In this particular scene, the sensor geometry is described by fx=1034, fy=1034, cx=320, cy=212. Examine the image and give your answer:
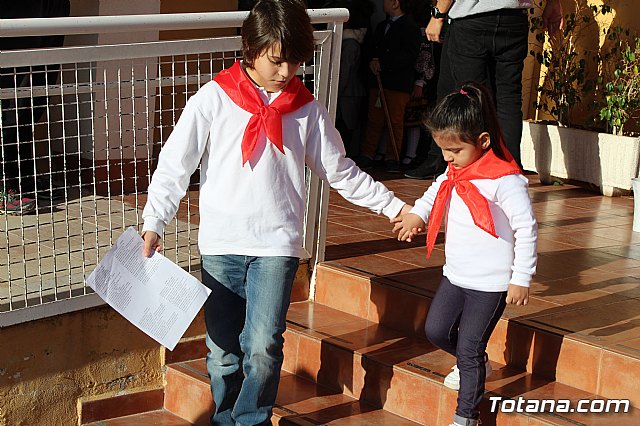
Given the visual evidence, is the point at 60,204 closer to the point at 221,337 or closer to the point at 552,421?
the point at 221,337

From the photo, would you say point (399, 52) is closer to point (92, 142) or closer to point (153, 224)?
point (92, 142)

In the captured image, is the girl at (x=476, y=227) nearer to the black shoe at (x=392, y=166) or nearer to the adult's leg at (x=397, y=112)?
the black shoe at (x=392, y=166)

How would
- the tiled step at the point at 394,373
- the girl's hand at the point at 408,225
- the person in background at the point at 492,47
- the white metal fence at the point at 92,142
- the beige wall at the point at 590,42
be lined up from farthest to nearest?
the beige wall at the point at 590,42 < the person in background at the point at 492,47 < the white metal fence at the point at 92,142 < the tiled step at the point at 394,373 < the girl's hand at the point at 408,225

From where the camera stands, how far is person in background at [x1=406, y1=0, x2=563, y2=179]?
6301 millimetres

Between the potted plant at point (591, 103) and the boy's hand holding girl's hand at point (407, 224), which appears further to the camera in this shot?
the potted plant at point (591, 103)

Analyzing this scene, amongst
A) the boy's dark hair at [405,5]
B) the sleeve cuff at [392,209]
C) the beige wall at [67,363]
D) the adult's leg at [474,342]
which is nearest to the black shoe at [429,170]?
the boy's dark hair at [405,5]

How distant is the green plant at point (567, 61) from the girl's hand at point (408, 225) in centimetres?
418

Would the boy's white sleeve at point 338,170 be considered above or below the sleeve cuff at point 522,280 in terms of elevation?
above

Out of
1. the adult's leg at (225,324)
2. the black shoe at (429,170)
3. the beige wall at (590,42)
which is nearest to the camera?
the adult's leg at (225,324)

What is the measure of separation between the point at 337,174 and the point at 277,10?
686 millimetres

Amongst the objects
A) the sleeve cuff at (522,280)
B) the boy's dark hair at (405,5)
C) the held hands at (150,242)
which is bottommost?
the sleeve cuff at (522,280)

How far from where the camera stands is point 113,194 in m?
5.21

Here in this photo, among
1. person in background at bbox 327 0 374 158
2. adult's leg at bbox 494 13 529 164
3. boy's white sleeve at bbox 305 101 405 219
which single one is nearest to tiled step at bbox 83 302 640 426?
boy's white sleeve at bbox 305 101 405 219

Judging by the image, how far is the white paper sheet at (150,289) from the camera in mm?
3719
